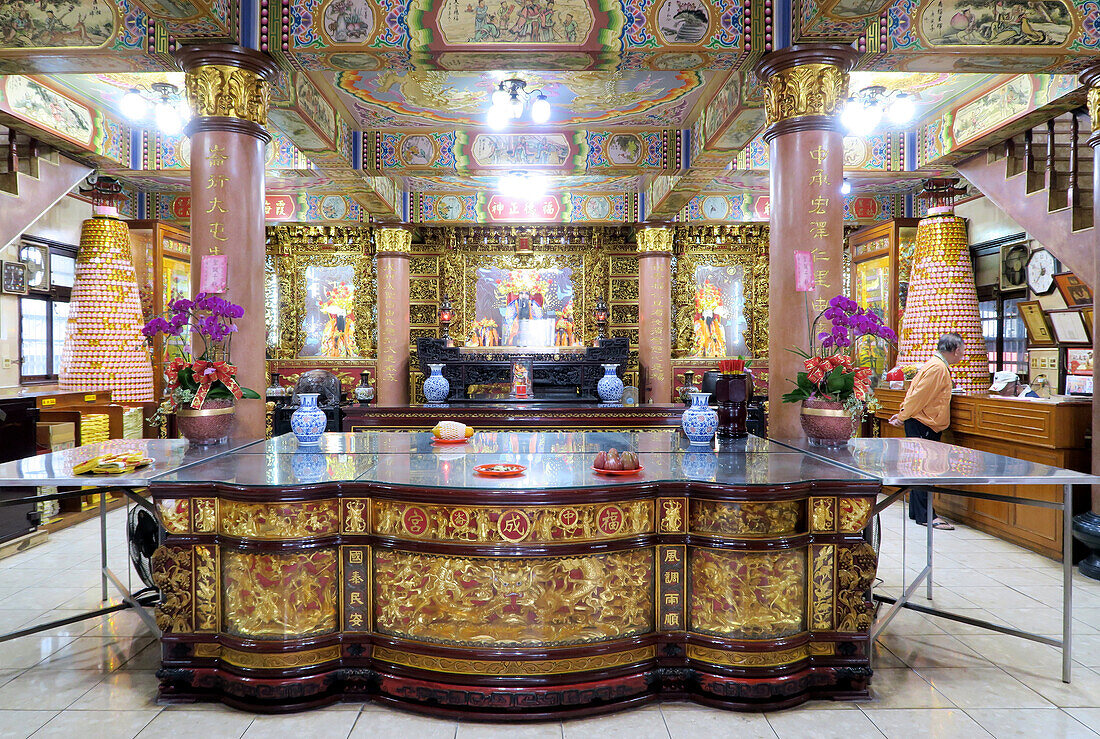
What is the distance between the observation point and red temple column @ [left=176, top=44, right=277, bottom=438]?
14.3 feet

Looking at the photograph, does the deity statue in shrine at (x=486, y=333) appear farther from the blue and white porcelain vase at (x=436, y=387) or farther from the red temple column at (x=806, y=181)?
the red temple column at (x=806, y=181)

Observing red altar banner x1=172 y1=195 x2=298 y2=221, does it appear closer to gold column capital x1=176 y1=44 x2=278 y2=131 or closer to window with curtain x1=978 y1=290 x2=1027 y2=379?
gold column capital x1=176 y1=44 x2=278 y2=131

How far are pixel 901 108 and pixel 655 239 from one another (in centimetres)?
420

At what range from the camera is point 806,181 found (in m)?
4.32

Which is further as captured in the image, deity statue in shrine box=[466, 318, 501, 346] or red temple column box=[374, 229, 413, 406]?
deity statue in shrine box=[466, 318, 501, 346]

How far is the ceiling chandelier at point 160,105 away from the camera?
6.54 m

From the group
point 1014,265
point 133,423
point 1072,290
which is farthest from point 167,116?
point 1014,265

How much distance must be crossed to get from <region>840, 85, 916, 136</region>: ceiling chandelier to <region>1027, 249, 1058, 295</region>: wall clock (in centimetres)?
242

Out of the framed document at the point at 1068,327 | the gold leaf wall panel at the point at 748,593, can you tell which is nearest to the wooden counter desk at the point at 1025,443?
the framed document at the point at 1068,327

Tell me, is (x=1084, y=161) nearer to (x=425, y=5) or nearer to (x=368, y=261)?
(x=425, y=5)

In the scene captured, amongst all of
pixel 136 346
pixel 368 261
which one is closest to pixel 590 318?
pixel 368 261

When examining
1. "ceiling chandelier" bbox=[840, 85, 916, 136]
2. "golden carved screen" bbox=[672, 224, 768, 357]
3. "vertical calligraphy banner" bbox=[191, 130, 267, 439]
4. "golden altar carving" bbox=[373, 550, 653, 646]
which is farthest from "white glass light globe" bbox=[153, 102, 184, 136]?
"golden carved screen" bbox=[672, 224, 768, 357]

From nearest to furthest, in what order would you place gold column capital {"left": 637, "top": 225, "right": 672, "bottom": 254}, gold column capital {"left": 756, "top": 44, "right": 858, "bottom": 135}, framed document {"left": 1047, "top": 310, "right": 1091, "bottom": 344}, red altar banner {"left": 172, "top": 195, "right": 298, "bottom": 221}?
gold column capital {"left": 756, "top": 44, "right": 858, "bottom": 135} → framed document {"left": 1047, "top": 310, "right": 1091, "bottom": 344} → red altar banner {"left": 172, "top": 195, "right": 298, "bottom": 221} → gold column capital {"left": 637, "top": 225, "right": 672, "bottom": 254}

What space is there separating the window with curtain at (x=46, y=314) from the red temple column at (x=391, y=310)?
4275 millimetres
